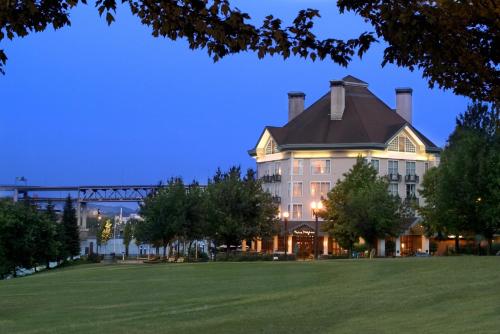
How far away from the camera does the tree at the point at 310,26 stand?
6.55 metres

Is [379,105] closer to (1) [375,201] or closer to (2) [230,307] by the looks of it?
(1) [375,201]

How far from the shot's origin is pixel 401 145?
88.6 meters

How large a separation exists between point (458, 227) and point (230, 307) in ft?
119

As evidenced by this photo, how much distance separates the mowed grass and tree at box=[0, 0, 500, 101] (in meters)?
9.92

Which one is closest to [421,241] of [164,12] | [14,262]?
[14,262]

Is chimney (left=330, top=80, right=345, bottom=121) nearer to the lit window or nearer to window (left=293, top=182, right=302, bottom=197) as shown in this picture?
the lit window

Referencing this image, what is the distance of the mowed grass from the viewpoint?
62.4ft

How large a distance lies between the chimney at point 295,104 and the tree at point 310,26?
293 feet

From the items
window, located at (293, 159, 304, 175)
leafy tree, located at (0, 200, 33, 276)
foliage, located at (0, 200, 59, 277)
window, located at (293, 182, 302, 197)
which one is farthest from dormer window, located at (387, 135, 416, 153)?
leafy tree, located at (0, 200, 33, 276)

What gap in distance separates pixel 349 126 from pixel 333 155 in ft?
14.1

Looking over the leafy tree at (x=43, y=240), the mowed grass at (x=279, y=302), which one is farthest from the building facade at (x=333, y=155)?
the mowed grass at (x=279, y=302)

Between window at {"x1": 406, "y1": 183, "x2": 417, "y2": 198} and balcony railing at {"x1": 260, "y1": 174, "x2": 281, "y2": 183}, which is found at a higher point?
balcony railing at {"x1": 260, "y1": 174, "x2": 281, "y2": 183}

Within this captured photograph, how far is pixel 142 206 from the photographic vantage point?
6956cm

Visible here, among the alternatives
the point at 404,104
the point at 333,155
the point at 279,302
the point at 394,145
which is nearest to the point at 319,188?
the point at 333,155
